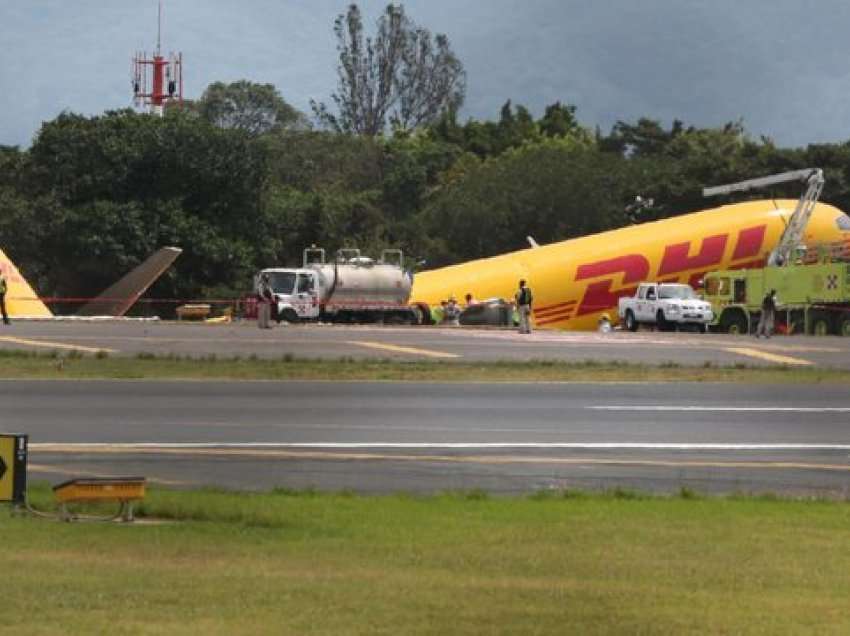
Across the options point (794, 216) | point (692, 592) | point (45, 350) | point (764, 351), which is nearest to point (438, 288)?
point (794, 216)

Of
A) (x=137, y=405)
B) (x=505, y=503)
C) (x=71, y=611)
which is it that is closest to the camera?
(x=71, y=611)

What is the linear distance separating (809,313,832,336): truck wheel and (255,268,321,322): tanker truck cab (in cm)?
1775

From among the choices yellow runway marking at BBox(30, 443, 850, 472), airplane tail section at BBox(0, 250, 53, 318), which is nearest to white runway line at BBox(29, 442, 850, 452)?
yellow runway marking at BBox(30, 443, 850, 472)

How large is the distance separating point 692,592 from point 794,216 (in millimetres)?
52533

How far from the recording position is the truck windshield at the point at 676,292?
55812mm

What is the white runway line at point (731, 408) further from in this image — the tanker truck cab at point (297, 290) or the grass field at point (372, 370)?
the tanker truck cab at point (297, 290)

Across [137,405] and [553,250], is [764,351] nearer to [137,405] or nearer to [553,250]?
[137,405]

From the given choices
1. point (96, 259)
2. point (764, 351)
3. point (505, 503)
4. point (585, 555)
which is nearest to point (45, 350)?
point (764, 351)

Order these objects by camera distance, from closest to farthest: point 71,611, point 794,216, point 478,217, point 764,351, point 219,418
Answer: point 71,611 < point 219,418 < point 764,351 < point 794,216 < point 478,217

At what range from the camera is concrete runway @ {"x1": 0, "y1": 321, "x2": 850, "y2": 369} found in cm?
3509

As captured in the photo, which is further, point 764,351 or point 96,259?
point 96,259

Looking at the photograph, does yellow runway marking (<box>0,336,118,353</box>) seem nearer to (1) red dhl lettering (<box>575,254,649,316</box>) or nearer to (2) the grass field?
(2) the grass field

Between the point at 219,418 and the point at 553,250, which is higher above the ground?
the point at 553,250

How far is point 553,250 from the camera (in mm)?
61250
